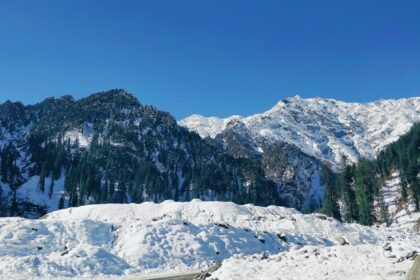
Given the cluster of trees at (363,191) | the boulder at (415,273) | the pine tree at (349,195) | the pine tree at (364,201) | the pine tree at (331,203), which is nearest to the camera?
the boulder at (415,273)

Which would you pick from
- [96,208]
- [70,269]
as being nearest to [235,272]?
[70,269]

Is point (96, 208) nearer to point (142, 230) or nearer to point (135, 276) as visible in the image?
point (142, 230)

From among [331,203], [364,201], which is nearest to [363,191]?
[364,201]

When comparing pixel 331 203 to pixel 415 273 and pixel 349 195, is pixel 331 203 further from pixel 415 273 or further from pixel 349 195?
pixel 415 273

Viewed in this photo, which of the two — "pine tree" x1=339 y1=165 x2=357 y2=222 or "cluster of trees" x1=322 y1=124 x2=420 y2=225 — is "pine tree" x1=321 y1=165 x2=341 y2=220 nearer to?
"cluster of trees" x1=322 y1=124 x2=420 y2=225

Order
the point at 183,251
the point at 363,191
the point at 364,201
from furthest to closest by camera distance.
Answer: the point at 363,191
the point at 364,201
the point at 183,251

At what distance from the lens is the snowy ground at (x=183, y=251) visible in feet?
85.8

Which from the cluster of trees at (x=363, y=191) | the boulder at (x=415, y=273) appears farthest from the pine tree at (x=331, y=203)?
the boulder at (x=415, y=273)

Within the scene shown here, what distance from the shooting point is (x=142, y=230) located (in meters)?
46.7

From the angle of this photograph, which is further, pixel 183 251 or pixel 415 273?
pixel 183 251

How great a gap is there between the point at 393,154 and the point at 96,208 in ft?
444

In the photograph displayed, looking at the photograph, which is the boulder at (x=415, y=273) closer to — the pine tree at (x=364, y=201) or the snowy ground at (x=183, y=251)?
the snowy ground at (x=183, y=251)

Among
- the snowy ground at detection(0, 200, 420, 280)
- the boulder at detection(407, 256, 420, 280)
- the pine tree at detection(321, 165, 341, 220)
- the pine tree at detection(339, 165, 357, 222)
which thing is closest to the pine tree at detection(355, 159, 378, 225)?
the pine tree at detection(339, 165, 357, 222)

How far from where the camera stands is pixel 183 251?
43.5 metres
